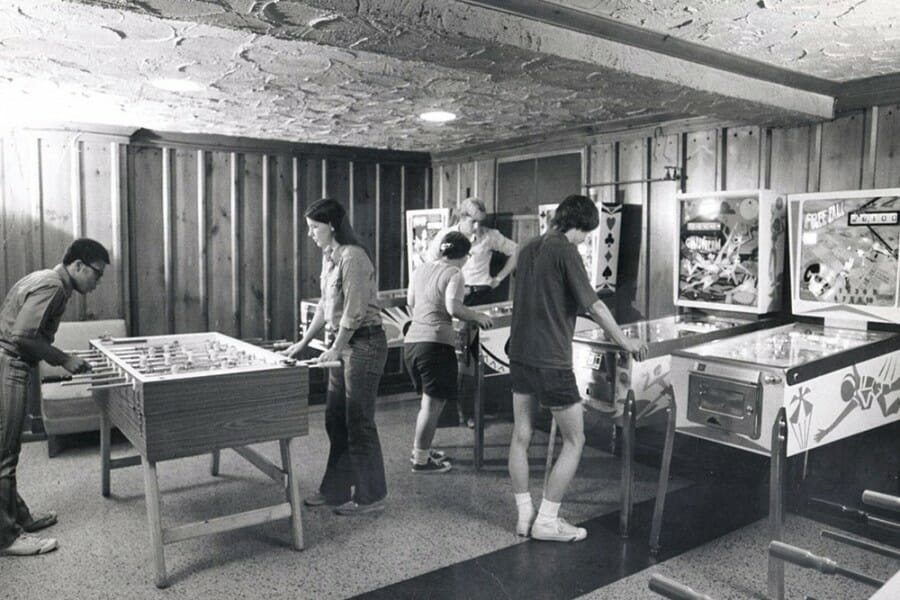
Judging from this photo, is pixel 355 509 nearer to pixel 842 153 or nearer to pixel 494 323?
pixel 494 323

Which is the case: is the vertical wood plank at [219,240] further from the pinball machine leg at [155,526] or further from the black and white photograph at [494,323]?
the pinball machine leg at [155,526]

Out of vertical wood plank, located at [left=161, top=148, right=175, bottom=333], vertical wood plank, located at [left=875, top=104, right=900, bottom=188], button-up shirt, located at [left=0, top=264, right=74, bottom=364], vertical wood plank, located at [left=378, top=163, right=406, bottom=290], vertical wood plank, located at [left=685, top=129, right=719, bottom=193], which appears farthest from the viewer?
vertical wood plank, located at [left=378, top=163, right=406, bottom=290]

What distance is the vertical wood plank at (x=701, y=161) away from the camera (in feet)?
15.6

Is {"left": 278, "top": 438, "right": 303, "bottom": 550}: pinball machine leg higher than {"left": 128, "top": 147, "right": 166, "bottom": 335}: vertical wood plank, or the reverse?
{"left": 128, "top": 147, "right": 166, "bottom": 335}: vertical wood plank

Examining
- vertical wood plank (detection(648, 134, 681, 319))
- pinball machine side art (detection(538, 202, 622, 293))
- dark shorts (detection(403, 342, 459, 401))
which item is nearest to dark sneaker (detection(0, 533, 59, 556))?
dark shorts (detection(403, 342, 459, 401))

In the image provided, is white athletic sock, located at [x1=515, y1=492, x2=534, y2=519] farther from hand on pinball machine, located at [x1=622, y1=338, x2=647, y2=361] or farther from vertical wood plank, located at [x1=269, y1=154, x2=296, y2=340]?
vertical wood plank, located at [x1=269, y1=154, x2=296, y2=340]

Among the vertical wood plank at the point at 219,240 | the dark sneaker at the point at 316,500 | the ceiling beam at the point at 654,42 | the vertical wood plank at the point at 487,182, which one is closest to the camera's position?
the ceiling beam at the point at 654,42

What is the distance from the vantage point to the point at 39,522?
3781 mm

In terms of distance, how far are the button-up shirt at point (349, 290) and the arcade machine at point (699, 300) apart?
1265 millimetres

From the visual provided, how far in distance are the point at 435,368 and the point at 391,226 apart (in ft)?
10.2

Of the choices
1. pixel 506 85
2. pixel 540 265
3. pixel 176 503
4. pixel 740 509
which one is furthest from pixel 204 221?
pixel 740 509

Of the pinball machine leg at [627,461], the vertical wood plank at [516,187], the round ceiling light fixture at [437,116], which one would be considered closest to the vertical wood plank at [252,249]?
the round ceiling light fixture at [437,116]

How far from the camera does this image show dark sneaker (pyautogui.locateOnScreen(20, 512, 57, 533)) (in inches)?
147

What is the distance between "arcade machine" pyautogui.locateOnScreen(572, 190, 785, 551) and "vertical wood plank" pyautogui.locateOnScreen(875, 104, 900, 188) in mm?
529
